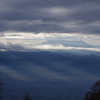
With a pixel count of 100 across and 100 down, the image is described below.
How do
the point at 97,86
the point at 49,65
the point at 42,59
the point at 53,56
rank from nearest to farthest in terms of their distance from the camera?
the point at 97,86
the point at 49,65
the point at 42,59
the point at 53,56

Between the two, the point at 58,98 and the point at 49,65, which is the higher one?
the point at 49,65

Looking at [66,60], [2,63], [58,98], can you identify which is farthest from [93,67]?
[58,98]

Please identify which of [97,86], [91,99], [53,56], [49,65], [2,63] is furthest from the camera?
[53,56]

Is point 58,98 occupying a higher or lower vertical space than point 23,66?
lower

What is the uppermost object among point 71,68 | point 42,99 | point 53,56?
point 53,56

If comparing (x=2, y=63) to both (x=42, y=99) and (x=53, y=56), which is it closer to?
(x=53, y=56)

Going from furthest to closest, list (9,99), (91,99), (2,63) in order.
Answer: (2,63) < (9,99) < (91,99)

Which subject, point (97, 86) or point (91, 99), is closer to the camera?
point (91, 99)

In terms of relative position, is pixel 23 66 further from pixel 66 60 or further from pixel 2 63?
pixel 66 60

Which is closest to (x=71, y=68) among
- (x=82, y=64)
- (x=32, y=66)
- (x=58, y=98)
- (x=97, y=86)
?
(x=82, y=64)

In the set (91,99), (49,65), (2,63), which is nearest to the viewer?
(91,99)
